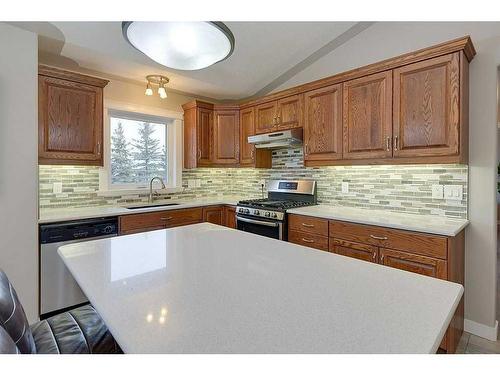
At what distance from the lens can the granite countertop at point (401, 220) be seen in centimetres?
196

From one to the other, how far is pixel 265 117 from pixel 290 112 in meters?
0.38

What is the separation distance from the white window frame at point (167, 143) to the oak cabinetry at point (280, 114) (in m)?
1.10

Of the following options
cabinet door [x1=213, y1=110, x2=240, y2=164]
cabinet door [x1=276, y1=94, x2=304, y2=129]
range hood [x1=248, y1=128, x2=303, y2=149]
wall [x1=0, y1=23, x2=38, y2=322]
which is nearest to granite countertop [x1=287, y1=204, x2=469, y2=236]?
range hood [x1=248, y1=128, x2=303, y2=149]

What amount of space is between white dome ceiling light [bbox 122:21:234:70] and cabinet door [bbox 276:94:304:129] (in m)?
1.85

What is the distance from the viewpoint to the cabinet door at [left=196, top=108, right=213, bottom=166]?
12.1 ft

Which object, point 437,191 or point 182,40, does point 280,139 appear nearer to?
point 437,191

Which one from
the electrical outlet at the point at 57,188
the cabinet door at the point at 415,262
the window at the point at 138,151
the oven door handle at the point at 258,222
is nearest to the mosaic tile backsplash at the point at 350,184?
the electrical outlet at the point at 57,188

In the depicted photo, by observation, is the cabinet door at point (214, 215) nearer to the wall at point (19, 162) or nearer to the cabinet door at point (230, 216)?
the cabinet door at point (230, 216)

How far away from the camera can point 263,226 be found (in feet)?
9.65

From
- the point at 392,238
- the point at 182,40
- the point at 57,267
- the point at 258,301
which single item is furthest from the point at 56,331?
the point at 392,238

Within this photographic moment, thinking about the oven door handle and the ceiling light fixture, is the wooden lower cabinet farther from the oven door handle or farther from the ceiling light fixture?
the ceiling light fixture

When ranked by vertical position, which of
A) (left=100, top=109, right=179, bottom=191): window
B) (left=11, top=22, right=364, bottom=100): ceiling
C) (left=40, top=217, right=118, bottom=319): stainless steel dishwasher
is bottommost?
(left=40, top=217, right=118, bottom=319): stainless steel dishwasher

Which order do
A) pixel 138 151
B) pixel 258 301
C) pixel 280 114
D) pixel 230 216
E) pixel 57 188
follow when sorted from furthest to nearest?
pixel 138 151 < pixel 230 216 < pixel 280 114 < pixel 57 188 < pixel 258 301

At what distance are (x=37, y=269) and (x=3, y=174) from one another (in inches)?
30.9
